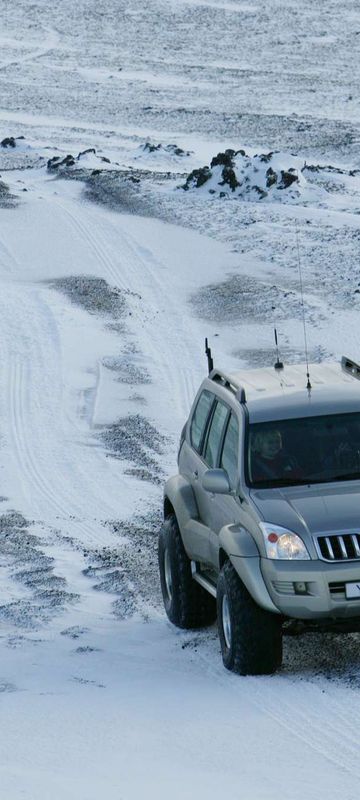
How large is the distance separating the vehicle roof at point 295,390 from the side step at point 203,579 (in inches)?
42.5

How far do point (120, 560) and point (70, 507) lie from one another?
1.96m

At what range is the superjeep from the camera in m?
8.52

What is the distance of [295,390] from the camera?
9.84m

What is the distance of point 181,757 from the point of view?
759cm

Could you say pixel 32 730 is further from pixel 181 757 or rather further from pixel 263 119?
pixel 263 119

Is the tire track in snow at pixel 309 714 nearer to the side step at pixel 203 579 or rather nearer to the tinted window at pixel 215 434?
the side step at pixel 203 579

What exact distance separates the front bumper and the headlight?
43mm

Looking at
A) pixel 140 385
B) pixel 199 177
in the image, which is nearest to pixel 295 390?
pixel 140 385

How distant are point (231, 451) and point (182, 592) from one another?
114cm

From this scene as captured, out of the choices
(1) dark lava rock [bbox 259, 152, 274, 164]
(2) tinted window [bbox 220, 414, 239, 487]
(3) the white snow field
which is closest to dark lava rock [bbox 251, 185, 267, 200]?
(3) the white snow field

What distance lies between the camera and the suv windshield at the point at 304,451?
362 inches

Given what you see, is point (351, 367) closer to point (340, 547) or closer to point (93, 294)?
point (340, 547)

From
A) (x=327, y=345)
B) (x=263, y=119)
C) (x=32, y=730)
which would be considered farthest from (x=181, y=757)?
(x=263, y=119)

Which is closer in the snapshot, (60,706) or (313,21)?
(60,706)
